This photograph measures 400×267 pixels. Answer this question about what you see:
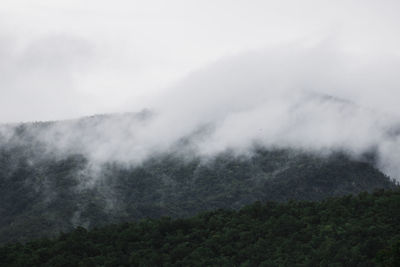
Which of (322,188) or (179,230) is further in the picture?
(322,188)

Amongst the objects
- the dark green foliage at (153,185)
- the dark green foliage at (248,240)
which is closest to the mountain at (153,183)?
the dark green foliage at (153,185)

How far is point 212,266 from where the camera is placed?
281 ft

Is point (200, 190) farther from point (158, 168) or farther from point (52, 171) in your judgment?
point (52, 171)

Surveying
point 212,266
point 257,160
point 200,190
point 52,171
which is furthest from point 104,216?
point 212,266

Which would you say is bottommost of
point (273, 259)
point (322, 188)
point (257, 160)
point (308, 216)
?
point (273, 259)

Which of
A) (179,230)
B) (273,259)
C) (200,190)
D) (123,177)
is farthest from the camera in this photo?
(123,177)

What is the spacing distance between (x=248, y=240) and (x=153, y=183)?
87.7 metres

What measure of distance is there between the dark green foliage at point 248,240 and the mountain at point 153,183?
35.5 m

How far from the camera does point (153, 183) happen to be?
17900 centimetres

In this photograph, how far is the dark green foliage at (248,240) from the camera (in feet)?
276

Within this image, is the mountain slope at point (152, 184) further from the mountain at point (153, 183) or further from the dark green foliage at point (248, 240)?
the dark green foliage at point (248, 240)

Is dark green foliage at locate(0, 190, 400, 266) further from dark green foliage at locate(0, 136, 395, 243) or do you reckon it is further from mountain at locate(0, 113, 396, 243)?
mountain at locate(0, 113, 396, 243)

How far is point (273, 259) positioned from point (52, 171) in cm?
11028

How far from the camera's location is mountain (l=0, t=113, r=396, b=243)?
14950cm
